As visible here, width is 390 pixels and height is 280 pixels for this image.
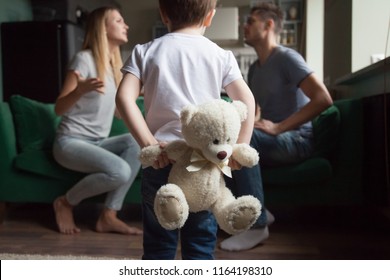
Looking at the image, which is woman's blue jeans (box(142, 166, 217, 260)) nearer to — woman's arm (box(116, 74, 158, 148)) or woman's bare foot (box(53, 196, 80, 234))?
woman's arm (box(116, 74, 158, 148))

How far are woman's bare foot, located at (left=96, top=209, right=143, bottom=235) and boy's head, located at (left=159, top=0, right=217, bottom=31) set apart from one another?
2.03 ft

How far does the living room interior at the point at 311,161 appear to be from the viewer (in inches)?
33.9

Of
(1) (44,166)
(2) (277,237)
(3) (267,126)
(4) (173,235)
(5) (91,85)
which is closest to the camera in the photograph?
(4) (173,235)

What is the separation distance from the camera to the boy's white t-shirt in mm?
526

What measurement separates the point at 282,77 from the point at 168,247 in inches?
17.1

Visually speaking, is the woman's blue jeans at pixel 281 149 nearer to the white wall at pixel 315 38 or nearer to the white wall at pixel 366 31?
the white wall at pixel 315 38

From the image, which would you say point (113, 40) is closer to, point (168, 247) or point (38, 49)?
point (168, 247)

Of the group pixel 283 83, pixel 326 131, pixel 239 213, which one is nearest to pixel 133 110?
pixel 239 213

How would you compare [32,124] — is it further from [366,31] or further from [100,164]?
[366,31]

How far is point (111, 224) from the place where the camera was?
1.12m

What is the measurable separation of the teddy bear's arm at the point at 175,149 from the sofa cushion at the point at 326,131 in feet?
2.10

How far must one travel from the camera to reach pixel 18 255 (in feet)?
2.58

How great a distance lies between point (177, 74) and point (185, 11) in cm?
8
